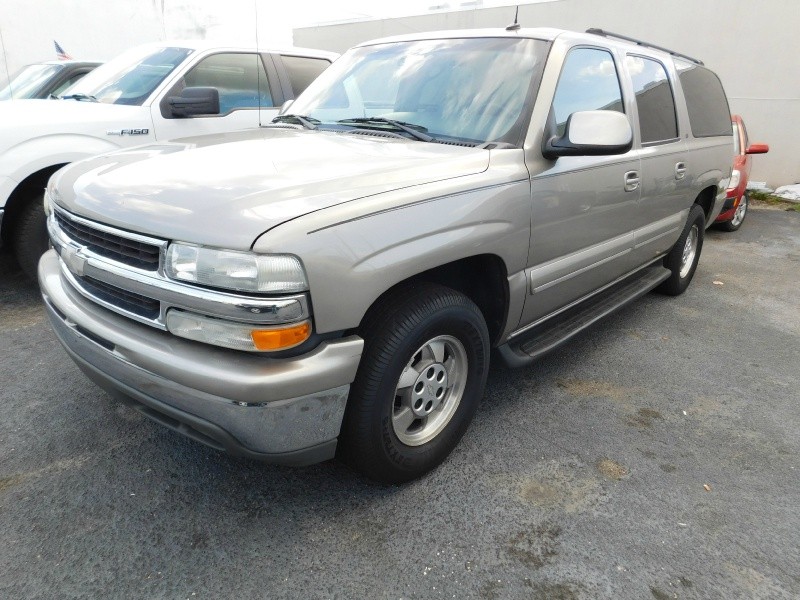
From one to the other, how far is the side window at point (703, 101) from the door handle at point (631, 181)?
1242 millimetres

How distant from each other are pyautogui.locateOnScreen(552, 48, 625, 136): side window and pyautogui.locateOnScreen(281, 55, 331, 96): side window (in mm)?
3102

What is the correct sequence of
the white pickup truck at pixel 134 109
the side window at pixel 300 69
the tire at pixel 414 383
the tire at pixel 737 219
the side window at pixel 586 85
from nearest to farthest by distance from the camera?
the tire at pixel 414 383
the side window at pixel 586 85
the white pickup truck at pixel 134 109
the side window at pixel 300 69
the tire at pixel 737 219

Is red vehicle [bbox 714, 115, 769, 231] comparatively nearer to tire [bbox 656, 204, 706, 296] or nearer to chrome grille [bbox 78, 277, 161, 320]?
tire [bbox 656, 204, 706, 296]

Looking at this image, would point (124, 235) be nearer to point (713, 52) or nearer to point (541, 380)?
point (541, 380)

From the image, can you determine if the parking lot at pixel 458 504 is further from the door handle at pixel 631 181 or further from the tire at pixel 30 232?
the door handle at pixel 631 181

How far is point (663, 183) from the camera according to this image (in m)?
3.76

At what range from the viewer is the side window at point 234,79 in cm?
499

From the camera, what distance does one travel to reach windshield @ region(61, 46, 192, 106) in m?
4.74

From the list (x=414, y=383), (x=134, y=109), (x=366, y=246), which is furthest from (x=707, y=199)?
(x=134, y=109)

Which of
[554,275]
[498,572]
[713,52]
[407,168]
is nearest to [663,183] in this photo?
[554,275]

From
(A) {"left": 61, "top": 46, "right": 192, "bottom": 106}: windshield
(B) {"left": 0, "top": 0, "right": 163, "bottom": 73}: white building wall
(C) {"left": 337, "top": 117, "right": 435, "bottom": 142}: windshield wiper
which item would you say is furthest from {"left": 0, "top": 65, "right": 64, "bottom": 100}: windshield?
(B) {"left": 0, "top": 0, "right": 163, "bottom": 73}: white building wall

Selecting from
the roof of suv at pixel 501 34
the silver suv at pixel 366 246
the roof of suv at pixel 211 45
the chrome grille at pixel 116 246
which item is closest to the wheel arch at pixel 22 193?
the roof of suv at pixel 211 45

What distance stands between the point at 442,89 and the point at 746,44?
31.2ft

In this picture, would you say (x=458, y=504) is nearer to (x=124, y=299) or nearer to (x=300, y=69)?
(x=124, y=299)
